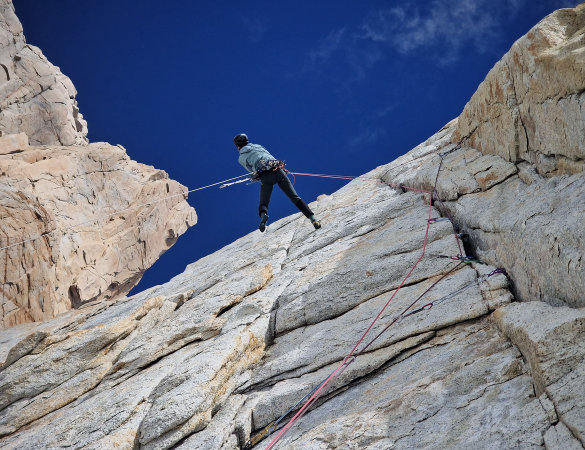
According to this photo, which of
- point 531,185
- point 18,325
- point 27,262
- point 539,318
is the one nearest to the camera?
point 539,318

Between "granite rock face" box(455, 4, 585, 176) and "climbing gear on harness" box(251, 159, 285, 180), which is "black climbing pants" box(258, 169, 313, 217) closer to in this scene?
"climbing gear on harness" box(251, 159, 285, 180)

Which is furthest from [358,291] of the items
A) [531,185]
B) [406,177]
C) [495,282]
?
[406,177]

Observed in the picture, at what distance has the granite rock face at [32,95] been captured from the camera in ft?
111

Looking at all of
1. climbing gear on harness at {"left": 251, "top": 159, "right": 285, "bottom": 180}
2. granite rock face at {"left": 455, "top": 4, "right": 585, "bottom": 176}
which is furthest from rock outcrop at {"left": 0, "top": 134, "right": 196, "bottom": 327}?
granite rock face at {"left": 455, "top": 4, "right": 585, "bottom": 176}

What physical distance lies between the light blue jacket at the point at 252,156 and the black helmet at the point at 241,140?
0.20 metres

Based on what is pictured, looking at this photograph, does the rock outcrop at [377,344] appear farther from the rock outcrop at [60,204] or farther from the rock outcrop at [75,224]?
the rock outcrop at [60,204]

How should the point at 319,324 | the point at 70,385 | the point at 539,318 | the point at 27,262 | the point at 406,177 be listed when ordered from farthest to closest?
the point at 27,262 → the point at 406,177 → the point at 70,385 → the point at 319,324 → the point at 539,318

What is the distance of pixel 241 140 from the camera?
44.3 ft

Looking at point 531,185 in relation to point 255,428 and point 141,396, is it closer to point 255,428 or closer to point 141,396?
point 255,428

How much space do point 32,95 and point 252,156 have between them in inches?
1161

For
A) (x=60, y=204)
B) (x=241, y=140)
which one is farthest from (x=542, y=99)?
(x=60, y=204)

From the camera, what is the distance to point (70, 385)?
11.0 m

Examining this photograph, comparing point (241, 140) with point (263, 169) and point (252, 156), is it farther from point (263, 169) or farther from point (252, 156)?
point (263, 169)

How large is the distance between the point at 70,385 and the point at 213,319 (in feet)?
11.6
